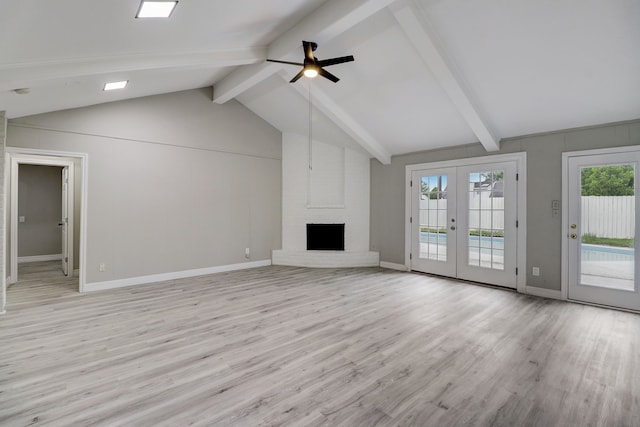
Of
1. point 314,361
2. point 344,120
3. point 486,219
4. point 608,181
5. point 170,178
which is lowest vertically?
point 314,361

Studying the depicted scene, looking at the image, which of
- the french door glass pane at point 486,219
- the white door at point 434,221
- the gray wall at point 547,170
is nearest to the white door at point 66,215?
the white door at point 434,221

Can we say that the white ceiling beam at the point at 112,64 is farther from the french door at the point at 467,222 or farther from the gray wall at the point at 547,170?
the gray wall at the point at 547,170

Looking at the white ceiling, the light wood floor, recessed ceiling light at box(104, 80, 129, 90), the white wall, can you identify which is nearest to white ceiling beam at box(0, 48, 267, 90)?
the white ceiling

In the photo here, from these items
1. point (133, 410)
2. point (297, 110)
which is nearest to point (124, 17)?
point (133, 410)

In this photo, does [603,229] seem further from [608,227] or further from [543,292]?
[543,292]

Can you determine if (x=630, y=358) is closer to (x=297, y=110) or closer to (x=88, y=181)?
(x=297, y=110)

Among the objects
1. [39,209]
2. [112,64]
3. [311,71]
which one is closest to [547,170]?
[311,71]

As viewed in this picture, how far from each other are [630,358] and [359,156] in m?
5.22

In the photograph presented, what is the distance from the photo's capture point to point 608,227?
398 cm

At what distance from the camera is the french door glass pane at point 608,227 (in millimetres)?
3838

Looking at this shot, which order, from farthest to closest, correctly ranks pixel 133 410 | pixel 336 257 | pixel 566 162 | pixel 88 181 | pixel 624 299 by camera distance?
pixel 336 257 → pixel 88 181 → pixel 566 162 → pixel 624 299 → pixel 133 410

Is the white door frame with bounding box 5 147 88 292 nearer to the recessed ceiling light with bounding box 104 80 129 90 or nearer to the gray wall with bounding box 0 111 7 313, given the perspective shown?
the gray wall with bounding box 0 111 7 313

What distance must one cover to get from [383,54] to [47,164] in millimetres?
5767

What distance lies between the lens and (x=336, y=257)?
6.58 meters
